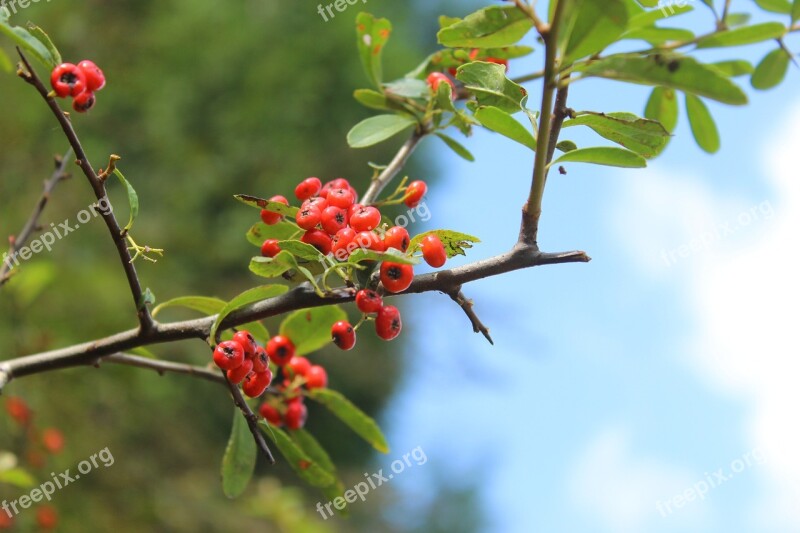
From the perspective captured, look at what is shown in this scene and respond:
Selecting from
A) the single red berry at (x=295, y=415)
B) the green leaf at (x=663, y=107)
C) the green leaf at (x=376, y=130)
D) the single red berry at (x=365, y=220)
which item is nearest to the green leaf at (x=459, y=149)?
the green leaf at (x=376, y=130)

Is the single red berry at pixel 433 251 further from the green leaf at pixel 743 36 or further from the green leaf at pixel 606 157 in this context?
the green leaf at pixel 743 36

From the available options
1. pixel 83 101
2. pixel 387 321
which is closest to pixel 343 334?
pixel 387 321

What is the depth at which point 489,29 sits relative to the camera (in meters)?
0.78

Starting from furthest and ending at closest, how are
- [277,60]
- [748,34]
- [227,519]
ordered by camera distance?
[277,60] → [227,519] → [748,34]

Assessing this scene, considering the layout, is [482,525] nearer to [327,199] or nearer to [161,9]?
[161,9]

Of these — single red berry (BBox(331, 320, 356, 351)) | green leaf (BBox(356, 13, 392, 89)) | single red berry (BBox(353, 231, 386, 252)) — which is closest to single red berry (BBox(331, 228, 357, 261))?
single red berry (BBox(353, 231, 386, 252))

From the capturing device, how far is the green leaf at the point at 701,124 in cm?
106

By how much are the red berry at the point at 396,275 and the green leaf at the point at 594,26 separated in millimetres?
264

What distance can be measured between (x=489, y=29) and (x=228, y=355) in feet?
1.51

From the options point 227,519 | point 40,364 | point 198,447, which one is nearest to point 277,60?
point 198,447

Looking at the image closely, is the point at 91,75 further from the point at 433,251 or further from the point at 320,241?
the point at 433,251

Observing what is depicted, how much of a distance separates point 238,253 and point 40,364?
549cm

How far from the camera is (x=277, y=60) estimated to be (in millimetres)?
7262

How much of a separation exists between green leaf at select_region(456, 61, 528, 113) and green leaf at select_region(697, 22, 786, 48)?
0.20 m
